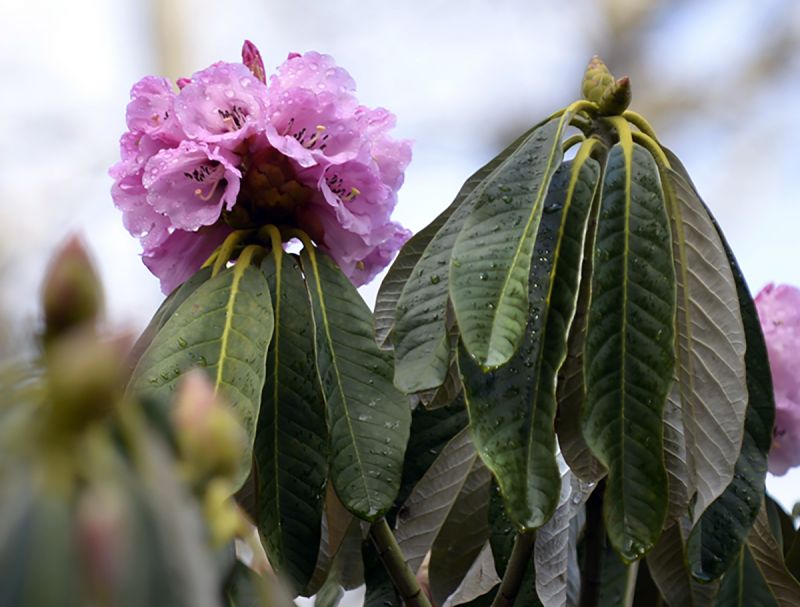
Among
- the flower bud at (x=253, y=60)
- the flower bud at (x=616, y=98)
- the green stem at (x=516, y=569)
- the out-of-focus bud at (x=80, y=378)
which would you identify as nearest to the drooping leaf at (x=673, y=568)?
the green stem at (x=516, y=569)

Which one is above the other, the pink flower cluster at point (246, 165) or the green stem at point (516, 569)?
the pink flower cluster at point (246, 165)

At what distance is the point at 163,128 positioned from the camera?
3.26ft

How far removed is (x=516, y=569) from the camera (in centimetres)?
87

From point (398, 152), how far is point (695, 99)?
3.98 meters

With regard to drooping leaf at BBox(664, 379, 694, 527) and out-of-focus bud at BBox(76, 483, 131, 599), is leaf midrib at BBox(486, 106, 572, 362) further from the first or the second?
out-of-focus bud at BBox(76, 483, 131, 599)

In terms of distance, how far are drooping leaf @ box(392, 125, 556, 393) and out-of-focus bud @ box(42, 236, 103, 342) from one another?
42 centimetres

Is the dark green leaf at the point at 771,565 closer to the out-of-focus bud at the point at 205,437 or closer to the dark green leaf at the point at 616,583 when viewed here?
the dark green leaf at the point at 616,583

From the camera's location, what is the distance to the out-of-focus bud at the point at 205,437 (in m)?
0.38

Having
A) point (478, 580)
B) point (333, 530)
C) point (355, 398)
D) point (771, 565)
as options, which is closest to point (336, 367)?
point (355, 398)

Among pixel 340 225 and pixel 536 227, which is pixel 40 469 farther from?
pixel 340 225

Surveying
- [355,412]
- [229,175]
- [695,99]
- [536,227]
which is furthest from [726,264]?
[695,99]

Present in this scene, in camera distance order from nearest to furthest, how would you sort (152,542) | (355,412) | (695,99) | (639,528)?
1. (152,542)
2. (639,528)
3. (355,412)
4. (695,99)

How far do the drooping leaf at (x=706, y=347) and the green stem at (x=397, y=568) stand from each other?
0.73ft

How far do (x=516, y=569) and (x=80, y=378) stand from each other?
23.2 inches
